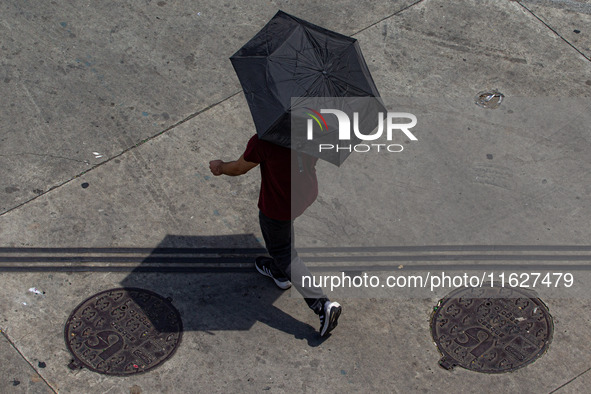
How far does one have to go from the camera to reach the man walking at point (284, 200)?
15.1 ft

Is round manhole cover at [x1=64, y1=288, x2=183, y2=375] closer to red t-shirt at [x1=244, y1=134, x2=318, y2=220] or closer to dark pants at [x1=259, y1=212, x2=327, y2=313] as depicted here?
dark pants at [x1=259, y1=212, x2=327, y2=313]

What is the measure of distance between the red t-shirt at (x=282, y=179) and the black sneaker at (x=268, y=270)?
0.73 m

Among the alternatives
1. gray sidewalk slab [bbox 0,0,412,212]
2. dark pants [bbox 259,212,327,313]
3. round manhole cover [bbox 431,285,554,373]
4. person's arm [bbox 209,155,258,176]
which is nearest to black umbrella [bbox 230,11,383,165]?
person's arm [bbox 209,155,258,176]

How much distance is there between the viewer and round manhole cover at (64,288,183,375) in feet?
16.4

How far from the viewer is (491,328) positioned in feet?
17.4

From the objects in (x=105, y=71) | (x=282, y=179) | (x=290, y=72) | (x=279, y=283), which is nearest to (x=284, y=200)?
(x=282, y=179)

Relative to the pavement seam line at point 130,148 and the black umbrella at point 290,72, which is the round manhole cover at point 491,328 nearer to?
the black umbrella at point 290,72

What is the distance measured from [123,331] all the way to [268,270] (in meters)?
1.20

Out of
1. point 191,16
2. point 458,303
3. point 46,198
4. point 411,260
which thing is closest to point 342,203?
point 411,260

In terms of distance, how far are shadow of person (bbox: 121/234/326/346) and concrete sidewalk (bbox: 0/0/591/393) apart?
2 centimetres

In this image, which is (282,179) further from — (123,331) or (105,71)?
(105,71)

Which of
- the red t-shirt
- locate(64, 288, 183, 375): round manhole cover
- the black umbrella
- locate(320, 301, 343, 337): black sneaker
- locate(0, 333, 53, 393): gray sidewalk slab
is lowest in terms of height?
locate(320, 301, 343, 337): black sneaker

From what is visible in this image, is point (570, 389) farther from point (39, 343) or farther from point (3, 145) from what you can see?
point (3, 145)

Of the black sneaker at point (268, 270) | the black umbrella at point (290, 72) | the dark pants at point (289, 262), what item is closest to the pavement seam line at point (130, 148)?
the black sneaker at point (268, 270)
